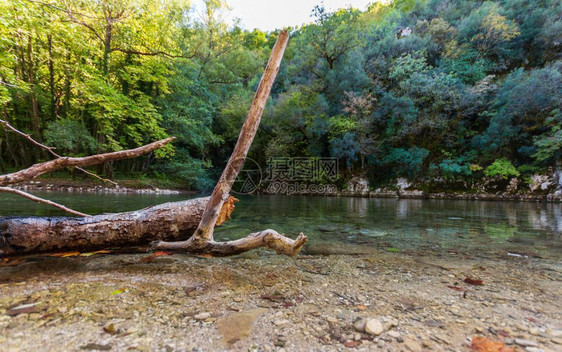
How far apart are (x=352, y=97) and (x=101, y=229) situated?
18.4m

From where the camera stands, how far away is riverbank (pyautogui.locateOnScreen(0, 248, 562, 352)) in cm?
112

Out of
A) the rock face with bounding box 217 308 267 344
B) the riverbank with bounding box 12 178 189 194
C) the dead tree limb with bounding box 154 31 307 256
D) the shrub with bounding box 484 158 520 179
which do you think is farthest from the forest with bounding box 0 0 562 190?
the rock face with bounding box 217 308 267 344

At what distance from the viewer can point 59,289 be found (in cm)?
163

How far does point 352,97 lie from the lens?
17453 millimetres

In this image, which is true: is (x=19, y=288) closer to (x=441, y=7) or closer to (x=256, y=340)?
(x=256, y=340)

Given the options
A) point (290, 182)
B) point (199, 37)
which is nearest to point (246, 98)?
point (199, 37)

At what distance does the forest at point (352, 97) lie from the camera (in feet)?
43.9

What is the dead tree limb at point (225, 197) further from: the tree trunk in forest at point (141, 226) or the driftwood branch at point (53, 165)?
the driftwood branch at point (53, 165)

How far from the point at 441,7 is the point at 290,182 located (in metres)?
24.7

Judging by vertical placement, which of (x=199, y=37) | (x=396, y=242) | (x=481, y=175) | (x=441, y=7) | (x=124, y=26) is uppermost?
(x=441, y=7)

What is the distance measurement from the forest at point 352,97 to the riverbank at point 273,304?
38.7ft

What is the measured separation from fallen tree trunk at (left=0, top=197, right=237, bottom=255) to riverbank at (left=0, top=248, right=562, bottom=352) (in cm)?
18

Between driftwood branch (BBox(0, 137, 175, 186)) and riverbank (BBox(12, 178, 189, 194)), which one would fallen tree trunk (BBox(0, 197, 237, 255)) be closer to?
driftwood branch (BBox(0, 137, 175, 186))

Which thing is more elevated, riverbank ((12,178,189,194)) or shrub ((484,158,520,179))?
shrub ((484,158,520,179))
